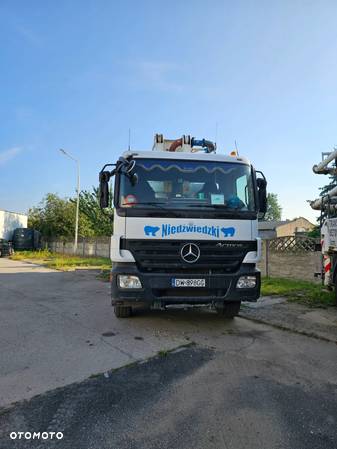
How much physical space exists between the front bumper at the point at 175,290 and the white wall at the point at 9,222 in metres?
30.7

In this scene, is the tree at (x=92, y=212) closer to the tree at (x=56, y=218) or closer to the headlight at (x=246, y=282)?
the tree at (x=56, y=218)

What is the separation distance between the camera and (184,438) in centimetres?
276

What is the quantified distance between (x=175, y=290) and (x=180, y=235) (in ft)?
2.92

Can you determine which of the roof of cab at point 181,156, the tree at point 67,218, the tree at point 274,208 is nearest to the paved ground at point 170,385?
the roof of cab at point 181,156

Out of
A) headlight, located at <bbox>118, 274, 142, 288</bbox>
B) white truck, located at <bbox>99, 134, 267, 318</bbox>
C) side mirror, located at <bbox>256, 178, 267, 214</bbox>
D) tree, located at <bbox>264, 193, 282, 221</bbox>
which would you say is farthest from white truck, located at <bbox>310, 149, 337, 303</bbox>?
tree, located at <bbox>264, 193, 282, 221</bbox>

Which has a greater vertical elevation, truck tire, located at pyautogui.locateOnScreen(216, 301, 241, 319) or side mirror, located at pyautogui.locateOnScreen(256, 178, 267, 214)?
side mirror, located at pyautogui.locateOnScreen(256, 178, 267, 214)

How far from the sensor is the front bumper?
A: 5.29m

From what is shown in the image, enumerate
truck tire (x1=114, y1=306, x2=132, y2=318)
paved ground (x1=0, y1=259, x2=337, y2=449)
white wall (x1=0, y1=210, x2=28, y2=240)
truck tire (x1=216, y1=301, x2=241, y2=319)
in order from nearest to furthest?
paved ground (x1=0, y1=259, x2=337, y2=449), truck tire (x1=216, y1=301, x2=241, y2=319), truck tire (x1=114, y1=306, x2=132, y2=318), white wall (x1=0, y1=210, x2=28, y2=240)

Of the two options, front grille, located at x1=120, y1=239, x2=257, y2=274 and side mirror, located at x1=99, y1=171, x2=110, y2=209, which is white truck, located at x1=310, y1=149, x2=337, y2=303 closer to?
front grille, located at x1=120, y1=239, x2=257, y2=274

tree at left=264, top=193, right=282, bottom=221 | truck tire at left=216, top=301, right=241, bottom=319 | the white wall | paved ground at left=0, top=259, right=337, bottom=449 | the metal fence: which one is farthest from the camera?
tree at left=264, top=193, right=282, bottom=221

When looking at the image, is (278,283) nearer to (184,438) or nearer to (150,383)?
(150,383)

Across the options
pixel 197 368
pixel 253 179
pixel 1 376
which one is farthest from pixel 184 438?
pixel 253 179

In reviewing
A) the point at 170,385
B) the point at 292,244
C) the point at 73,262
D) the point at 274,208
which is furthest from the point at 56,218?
the point at 274,208

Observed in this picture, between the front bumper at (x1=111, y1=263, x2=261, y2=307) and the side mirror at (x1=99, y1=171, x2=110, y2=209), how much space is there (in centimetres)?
122
